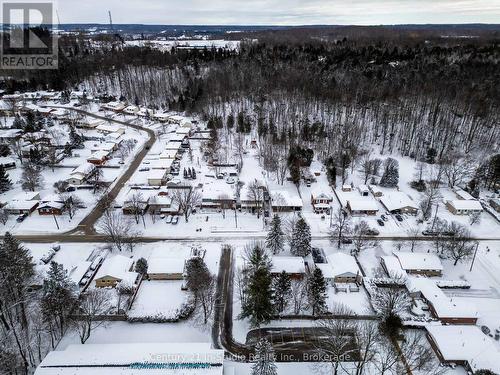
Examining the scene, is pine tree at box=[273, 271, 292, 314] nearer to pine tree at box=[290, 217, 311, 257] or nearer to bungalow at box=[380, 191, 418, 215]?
pine tree at box=[290, 217, 311, 257]

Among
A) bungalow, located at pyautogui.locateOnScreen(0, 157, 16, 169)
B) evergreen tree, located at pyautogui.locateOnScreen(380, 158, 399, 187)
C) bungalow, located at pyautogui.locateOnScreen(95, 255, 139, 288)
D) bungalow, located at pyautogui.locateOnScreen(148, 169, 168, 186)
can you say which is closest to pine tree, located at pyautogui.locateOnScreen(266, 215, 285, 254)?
bungalow, located at pyautogui.locateOnScreen(95, 255, 139, 288)

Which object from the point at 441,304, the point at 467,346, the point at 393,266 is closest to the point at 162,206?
the point at 393,266

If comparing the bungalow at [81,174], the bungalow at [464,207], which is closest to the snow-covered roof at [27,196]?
the bungalow at [81,174]

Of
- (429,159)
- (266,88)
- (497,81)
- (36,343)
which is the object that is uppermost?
(497,81)

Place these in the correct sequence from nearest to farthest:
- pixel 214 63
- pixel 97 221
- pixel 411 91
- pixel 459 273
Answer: pixel 459 273
pixel 97 221
pixel 411 91
pixel 214 63

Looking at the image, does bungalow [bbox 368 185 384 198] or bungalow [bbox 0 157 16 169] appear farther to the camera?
bungalow [bbox 0 157 16 169]

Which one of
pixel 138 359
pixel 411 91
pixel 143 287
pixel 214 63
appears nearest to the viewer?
pixel 138 359

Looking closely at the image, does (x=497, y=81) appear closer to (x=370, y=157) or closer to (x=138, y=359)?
(x=370, y=157)

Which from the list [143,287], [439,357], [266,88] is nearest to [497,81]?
[266,88]
